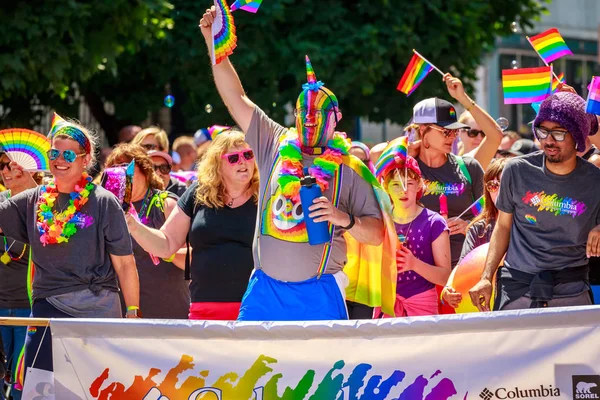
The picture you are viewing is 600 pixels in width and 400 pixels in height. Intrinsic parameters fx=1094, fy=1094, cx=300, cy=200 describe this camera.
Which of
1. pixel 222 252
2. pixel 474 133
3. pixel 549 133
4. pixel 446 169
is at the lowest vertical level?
pixel 222 252

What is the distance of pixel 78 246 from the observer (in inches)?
214

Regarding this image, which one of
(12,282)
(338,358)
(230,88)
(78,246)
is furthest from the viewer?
(12,282)

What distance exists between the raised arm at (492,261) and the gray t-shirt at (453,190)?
1.75 metres

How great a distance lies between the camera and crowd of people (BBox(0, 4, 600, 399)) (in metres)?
4.96

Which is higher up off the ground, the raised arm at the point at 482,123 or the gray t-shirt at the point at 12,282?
the raised arm at the point at 482,123

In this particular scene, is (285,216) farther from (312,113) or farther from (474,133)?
(474,133)

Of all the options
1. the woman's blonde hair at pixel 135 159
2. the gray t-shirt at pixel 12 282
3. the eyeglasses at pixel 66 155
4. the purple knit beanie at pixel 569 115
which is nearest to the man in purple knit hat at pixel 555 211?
the purple knit beanie at pixel 569 115

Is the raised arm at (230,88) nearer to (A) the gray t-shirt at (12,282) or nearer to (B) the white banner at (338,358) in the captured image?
(B) the white banner at (338,358)

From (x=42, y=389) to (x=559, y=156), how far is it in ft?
8.23

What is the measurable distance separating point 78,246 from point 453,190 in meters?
2.69

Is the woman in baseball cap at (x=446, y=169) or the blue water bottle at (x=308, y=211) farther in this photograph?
the woman in baseball cap at (x=446, y=169)

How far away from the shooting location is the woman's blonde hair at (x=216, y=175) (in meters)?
5.98

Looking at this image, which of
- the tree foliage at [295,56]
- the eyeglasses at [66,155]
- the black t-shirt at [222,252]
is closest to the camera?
the eyeglasses at [66,155]

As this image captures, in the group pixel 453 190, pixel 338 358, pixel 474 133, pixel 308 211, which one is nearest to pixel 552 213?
pixel 308 211
